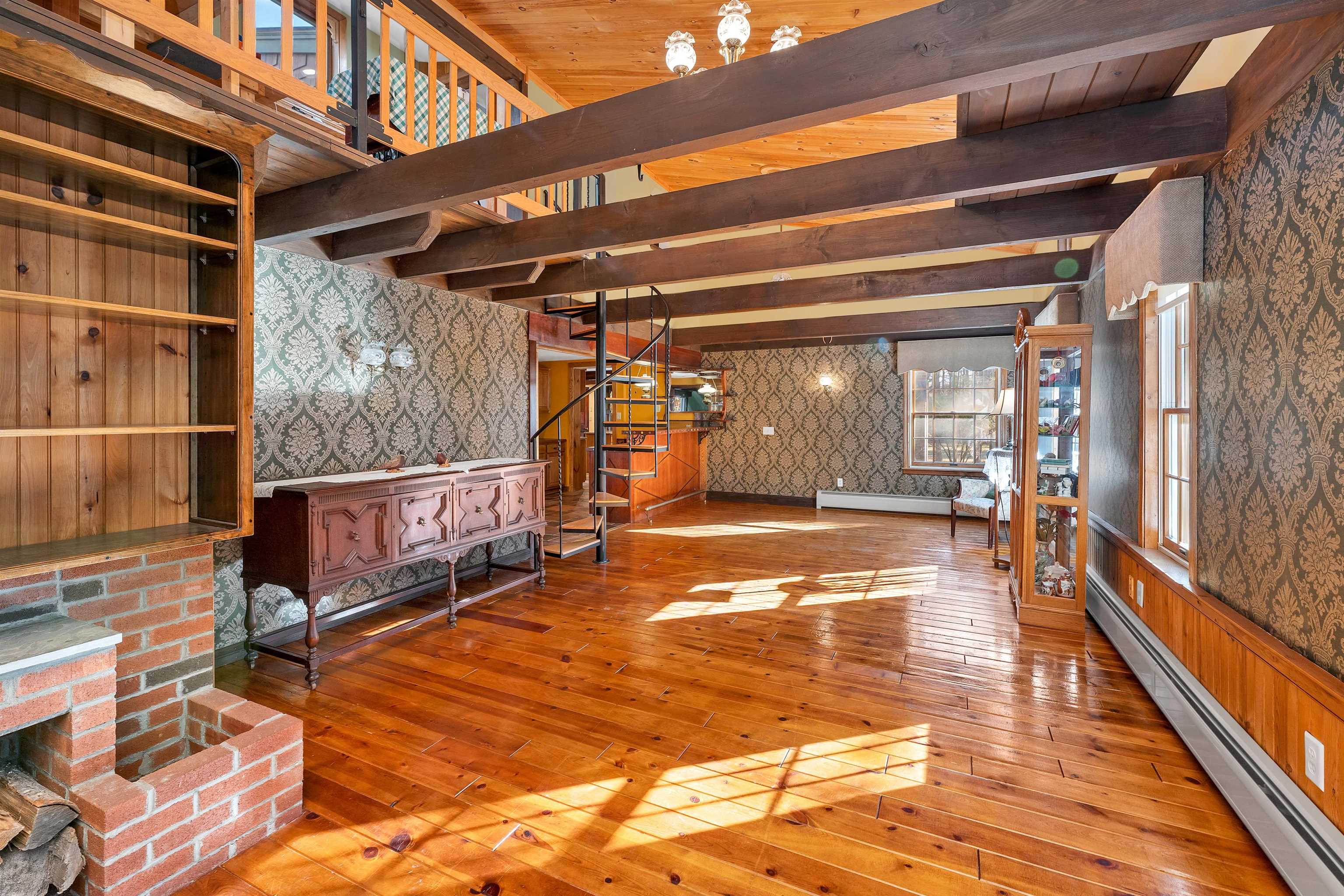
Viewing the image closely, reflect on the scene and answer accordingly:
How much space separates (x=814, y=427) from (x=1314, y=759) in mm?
7720

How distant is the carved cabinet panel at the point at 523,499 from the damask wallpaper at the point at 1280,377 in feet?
13.2

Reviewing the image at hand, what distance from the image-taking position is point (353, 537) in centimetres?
323

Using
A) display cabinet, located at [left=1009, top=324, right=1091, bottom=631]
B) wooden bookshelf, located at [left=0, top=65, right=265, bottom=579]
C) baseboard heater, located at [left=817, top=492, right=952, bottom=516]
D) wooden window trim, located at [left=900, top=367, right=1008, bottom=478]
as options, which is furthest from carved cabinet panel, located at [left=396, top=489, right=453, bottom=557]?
wooden window trim, located at [left=900, top=367, right=1008, bottom=478]

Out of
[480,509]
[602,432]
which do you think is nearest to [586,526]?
[602,432]

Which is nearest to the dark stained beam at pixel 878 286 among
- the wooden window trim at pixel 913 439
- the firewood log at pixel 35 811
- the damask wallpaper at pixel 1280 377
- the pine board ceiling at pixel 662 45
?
the pine board ceiling at pixel 662 45

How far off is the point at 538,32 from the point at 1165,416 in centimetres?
520

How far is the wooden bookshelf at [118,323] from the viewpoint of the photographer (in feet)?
6.30

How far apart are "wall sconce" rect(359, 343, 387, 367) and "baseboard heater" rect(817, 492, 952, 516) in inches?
268

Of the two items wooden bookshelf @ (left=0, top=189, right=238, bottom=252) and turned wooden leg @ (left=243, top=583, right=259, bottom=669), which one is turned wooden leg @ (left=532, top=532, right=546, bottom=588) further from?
wooden bookshelf @ (left=0, top=189, right=238, bottom=252)

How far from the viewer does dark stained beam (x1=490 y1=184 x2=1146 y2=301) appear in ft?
11.2

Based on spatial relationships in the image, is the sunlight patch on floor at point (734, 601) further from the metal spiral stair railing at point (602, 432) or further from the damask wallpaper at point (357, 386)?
the damask wallpaper at point (357, 386)

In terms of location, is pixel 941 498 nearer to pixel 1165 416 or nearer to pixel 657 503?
pixel 657 503

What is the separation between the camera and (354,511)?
10.6 feet

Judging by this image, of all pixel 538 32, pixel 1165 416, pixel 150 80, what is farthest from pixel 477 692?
pixel 538 32
